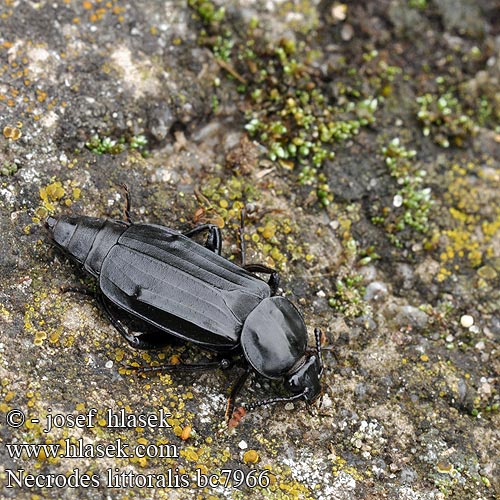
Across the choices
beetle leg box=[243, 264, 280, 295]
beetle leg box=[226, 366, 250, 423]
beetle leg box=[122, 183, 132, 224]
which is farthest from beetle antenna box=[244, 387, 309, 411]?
beetle leg box=[122, 183, 132, 224]

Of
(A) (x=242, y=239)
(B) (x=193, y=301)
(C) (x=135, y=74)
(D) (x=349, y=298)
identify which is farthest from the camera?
(C) (x=135, y=74)

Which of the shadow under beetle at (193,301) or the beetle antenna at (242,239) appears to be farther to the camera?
the beetle antenna at (242,239)

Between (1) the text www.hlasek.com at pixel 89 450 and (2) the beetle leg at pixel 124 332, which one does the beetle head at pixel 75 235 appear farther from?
(1) the text www.hlasek.com at pixel 89 450

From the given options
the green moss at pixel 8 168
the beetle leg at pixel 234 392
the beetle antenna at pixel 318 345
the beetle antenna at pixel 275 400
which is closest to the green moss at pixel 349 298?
the beetle antenna at pixel 318 345

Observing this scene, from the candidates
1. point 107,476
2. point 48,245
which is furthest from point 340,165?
point 107,476

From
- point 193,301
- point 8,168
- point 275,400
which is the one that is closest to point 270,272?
point 193,301

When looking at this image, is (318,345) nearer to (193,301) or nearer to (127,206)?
(193,301)

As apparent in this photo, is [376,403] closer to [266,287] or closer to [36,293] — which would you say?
[266,287]

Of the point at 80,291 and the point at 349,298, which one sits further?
the point at 349,298
